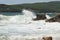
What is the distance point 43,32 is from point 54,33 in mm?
740

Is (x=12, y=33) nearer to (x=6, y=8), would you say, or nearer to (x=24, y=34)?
(x=24, y=34)

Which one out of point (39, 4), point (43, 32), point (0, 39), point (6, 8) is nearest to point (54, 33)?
point (43, 32)

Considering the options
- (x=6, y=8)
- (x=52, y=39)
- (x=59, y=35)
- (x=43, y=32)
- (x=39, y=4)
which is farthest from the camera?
(x=39, y=4)

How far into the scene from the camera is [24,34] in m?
17.4

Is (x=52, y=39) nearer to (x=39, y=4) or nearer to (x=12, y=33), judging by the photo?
(x=12, y=33)

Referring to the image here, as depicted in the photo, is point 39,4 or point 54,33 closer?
point 54,33

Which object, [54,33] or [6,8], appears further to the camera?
[6,8]

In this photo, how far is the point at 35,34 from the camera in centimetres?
1741

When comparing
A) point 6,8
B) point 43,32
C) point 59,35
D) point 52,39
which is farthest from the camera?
point 6,8

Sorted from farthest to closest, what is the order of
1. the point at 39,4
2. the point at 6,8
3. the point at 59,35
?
the point at 39,4 < the point at 6,8 < the point at 59,35

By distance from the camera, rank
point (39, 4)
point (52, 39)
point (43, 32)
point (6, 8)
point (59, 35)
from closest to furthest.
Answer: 1. point (52, 39)
2. point (59, 35)
3. point (43, 32)
4. point (6, 8)
5. point (39, 4)

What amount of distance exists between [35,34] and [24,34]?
651mm

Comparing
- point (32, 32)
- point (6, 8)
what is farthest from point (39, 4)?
point (32, 32)

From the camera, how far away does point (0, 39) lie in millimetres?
15859
